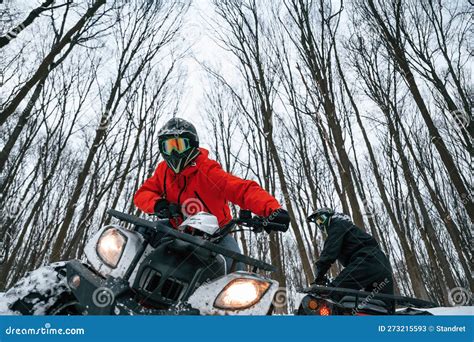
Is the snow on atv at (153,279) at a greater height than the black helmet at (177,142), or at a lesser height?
lesser

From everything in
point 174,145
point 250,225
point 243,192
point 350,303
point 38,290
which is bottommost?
point 38,290

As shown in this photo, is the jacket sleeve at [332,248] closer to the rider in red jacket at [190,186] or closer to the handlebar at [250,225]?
the rider in red jacket at [190,186]

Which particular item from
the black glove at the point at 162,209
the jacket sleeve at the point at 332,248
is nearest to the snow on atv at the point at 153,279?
the black glove at the point at 162,209

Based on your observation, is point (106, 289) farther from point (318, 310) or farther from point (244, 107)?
point (244, 107)

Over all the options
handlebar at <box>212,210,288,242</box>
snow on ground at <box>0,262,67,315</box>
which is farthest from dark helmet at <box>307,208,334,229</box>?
snow on ground at <box>0,262,67,315</box>

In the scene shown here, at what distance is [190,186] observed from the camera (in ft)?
9.30

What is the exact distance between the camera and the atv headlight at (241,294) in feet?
5.10

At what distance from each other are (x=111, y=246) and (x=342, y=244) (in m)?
3.28

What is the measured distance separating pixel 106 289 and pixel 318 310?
191 centimetres

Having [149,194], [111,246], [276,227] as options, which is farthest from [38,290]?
[276,227]

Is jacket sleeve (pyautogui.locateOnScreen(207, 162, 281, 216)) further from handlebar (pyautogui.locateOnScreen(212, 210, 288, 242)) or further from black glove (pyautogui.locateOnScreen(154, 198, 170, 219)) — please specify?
black glove (pyautogui.locateOnScreen(154, 198, 170, 219))

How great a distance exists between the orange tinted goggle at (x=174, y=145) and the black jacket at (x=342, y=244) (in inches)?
98.5

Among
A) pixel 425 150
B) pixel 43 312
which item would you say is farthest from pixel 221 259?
pixel 425 150

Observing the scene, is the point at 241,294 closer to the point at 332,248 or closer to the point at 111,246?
the point at 111,246
